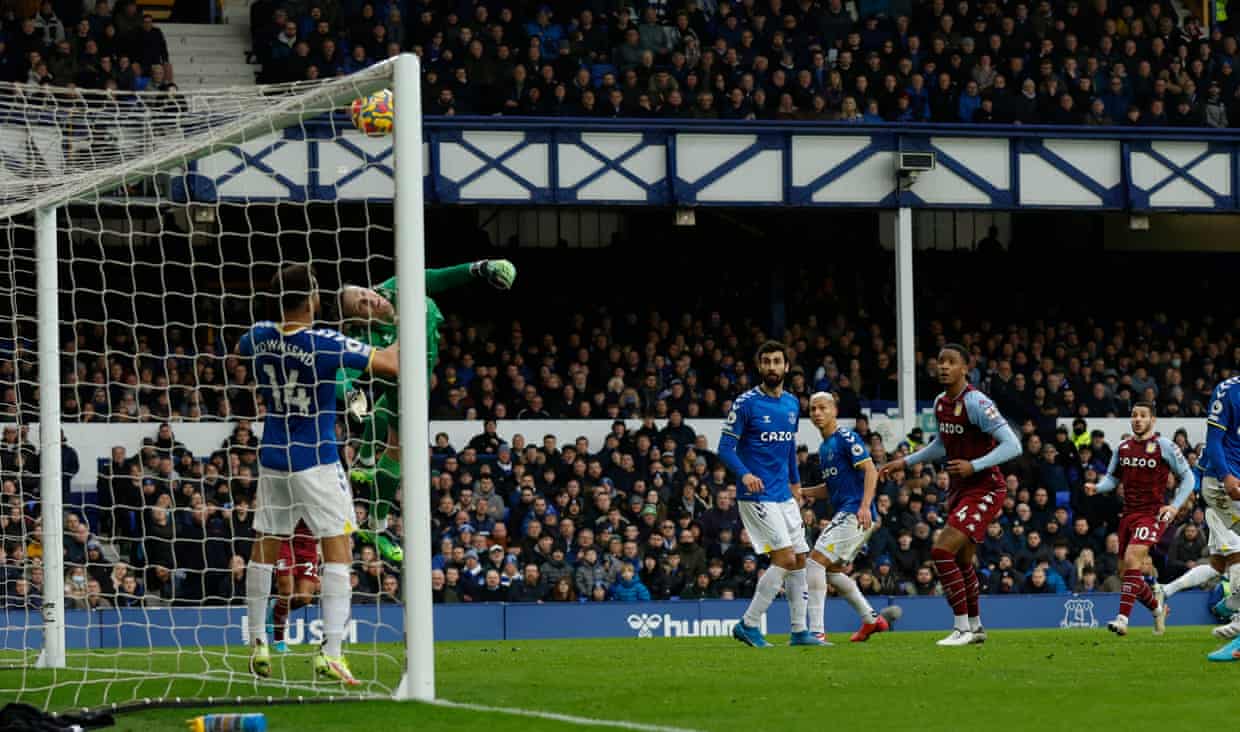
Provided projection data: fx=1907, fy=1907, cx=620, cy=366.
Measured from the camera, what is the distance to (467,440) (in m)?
25.0

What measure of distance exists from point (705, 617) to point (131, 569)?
6.72 meters

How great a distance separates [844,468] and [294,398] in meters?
6.98

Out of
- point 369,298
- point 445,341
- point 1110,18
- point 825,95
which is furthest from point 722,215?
point 369,298

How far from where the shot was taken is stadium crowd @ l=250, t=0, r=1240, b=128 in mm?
26219

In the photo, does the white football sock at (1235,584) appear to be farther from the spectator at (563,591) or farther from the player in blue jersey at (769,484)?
the spectator at (563,591)

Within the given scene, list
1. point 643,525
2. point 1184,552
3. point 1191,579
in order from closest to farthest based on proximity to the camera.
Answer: point 1191,579, point 643,525, point 1184,552

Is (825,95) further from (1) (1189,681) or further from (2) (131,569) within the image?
(1) (1189,681)

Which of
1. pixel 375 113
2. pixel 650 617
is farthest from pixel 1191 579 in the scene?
pixel 375 113

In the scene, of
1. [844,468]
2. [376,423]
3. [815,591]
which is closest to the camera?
[376,423]

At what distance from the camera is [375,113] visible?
9742 millimetres

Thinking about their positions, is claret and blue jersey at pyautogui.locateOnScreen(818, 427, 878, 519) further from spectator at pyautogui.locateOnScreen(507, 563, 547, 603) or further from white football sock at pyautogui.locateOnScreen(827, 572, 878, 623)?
spectator at pyautogui.locateOnScreen(507, 563, 547, 603)

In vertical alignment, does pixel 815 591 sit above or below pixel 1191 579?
above

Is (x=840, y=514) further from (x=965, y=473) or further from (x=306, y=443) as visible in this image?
(x=306, y=443)

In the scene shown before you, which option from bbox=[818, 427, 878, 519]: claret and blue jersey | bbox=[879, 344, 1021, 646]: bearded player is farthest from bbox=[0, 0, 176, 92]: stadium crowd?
bbox=[879, 344, 1021, 646]: bearded player
